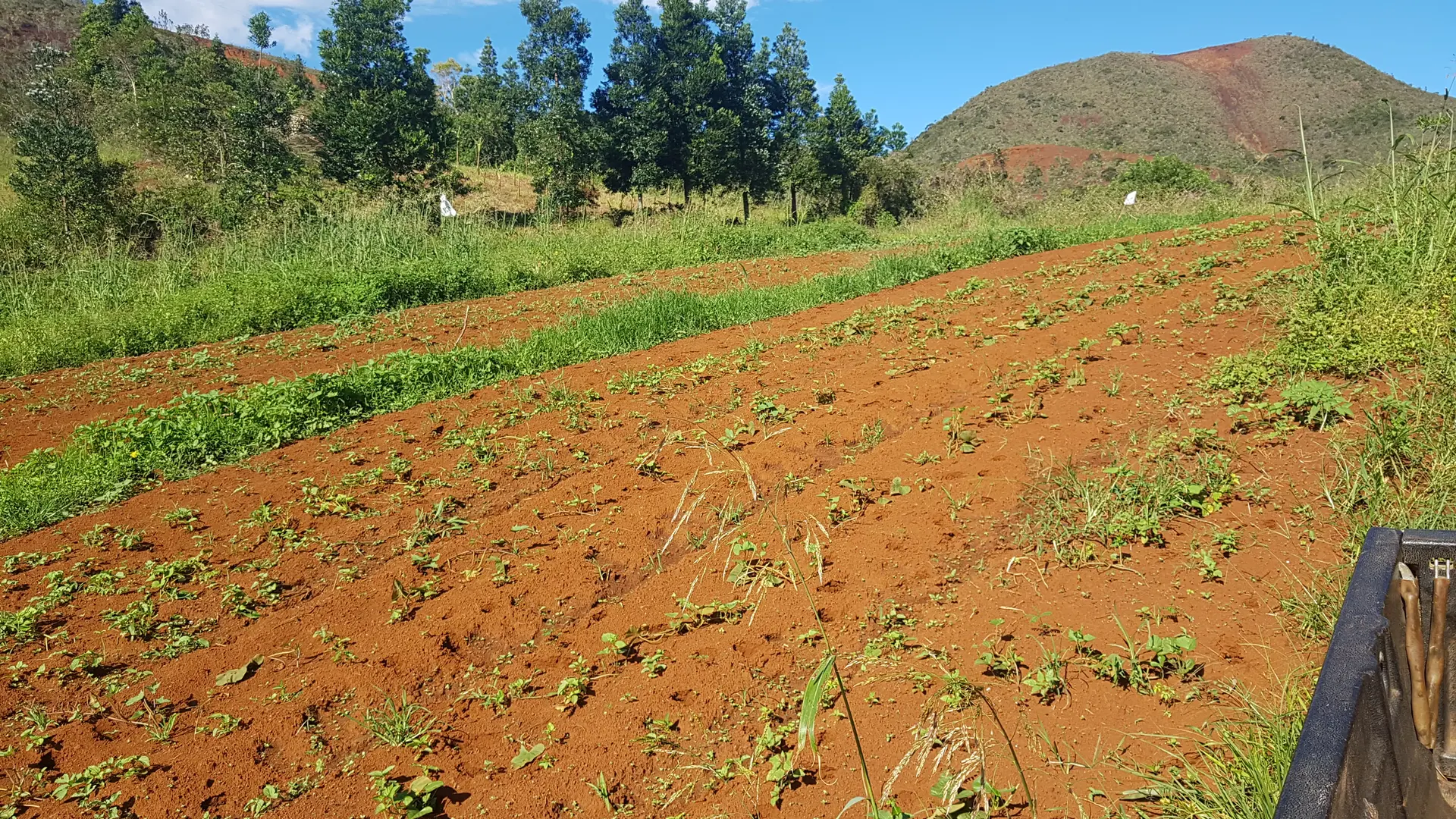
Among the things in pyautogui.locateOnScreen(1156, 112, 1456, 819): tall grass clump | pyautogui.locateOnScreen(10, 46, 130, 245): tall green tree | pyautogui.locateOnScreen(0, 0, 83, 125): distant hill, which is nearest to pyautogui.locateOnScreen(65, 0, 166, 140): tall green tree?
pyautogui.locateOnScreen(0, 0, 83, 125): distant hill

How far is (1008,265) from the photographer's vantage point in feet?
30.1

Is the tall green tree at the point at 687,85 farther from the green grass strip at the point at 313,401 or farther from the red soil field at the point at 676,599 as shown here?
the red soil field at the point at 676,599

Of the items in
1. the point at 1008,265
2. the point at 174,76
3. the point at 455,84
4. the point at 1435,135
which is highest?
the point at 455,84

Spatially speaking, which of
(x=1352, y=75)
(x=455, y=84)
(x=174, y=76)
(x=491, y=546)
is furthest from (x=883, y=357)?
(x=1352, y=75)

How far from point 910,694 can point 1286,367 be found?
3039mm

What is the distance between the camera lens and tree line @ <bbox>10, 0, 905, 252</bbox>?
1572 cm

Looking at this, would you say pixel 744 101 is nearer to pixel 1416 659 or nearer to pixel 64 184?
pixel 64 184

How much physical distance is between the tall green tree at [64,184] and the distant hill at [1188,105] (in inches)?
1522

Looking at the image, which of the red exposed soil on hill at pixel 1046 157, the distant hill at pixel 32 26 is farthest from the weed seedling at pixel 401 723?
the distant hill at pixel 32 26

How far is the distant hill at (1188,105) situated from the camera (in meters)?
42.6

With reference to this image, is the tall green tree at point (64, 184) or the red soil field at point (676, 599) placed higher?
the tall green tree at point (64, 184)

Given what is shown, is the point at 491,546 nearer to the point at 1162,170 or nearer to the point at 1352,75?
the point at 1162,170

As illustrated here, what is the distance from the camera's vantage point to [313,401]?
568 cm

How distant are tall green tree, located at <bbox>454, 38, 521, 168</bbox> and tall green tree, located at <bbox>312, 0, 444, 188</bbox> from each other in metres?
6.20
